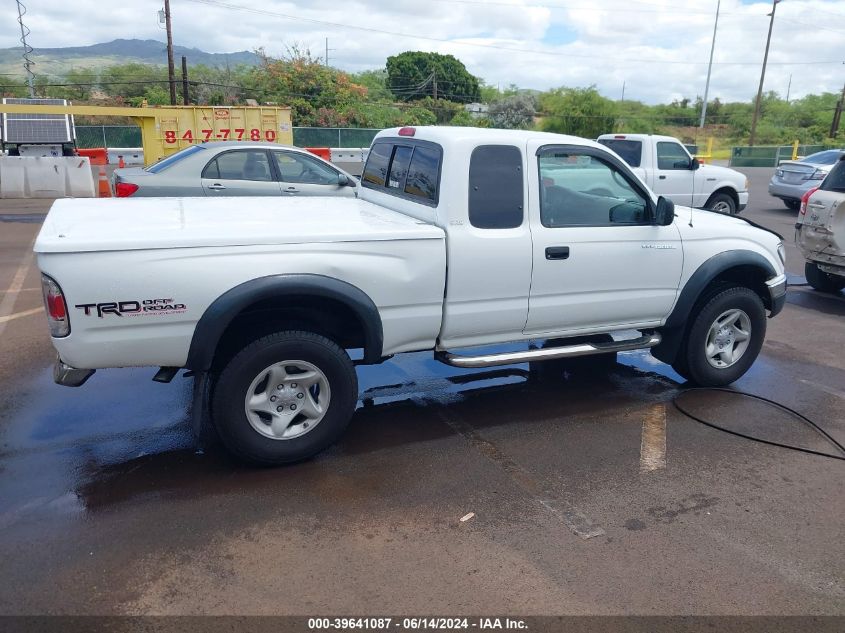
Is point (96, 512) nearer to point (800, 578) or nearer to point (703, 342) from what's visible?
point (800, 578)

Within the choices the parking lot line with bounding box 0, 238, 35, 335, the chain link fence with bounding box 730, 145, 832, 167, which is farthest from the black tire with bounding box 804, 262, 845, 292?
the chain link fence with bounding box 730, 145, 832, 167

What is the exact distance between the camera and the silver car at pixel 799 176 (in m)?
16.4

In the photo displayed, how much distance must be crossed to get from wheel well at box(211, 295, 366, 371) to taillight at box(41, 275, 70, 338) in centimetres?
82

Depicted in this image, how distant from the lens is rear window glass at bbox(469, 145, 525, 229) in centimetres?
450

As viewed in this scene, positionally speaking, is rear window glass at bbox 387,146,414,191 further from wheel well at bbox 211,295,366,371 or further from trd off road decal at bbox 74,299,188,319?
trd off road decal at bbox 74,299,188,319

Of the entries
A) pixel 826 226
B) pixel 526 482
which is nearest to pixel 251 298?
pixel 526 482

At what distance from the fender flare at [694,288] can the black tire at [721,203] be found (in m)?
9.30

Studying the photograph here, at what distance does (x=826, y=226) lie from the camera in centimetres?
823

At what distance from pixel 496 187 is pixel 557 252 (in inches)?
23.7

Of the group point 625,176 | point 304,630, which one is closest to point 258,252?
point 304,630

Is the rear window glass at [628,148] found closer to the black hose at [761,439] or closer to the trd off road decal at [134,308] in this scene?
the black hose at [761,439]

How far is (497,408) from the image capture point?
523 centimetres

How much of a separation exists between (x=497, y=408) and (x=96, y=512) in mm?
2779

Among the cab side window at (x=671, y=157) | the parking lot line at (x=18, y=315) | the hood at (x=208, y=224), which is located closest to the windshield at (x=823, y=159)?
the cab side window at (x=671, y=157)
